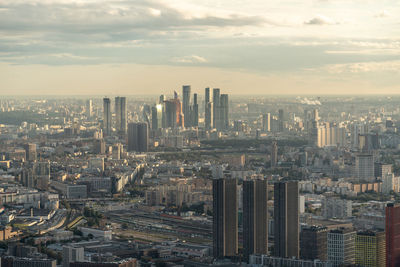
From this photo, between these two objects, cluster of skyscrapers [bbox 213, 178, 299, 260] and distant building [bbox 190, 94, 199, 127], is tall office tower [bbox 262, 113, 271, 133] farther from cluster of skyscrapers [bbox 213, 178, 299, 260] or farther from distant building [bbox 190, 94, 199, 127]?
cluster of skyscrapers [bbox 213, 178, 299, 260]

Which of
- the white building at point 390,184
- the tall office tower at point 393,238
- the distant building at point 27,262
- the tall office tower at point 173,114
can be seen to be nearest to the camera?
the distant building at point 27,262

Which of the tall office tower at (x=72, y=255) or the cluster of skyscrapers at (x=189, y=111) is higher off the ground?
the cluster of skyscrapers at (x=189, y=111)

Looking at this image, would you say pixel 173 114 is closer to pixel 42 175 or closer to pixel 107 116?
pixel 107 116

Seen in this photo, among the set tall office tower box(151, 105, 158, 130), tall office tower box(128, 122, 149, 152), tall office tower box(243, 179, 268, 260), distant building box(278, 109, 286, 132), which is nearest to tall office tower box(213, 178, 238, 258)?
tall office tower box(243, 179, 268, 260)

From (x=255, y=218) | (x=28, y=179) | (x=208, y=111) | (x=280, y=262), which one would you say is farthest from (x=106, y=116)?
(x=280, y=262)

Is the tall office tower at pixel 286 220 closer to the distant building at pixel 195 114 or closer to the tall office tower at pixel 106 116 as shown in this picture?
the tall office tower at pixel 106 116

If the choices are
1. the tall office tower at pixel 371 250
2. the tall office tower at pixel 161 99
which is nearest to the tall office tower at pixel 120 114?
the tall office tower at pixel 161 99
